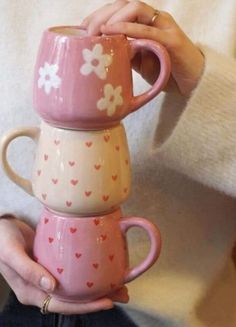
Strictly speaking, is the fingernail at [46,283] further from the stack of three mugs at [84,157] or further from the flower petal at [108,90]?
the flower petal at [108,90]

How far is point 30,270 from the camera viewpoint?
642 mm

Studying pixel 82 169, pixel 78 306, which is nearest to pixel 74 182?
pixel 82 169

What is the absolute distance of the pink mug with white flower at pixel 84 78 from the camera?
0.57m

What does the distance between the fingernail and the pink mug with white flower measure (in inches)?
5.7

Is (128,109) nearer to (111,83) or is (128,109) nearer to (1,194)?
(111,83)

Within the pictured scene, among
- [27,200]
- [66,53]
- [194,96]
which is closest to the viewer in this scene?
[66,53]

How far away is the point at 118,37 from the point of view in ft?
1.91

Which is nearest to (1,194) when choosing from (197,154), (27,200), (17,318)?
(27,200)

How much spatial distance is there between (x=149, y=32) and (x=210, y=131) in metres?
0.13

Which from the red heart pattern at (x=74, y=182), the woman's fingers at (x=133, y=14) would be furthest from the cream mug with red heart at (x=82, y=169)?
the woman's fingers at (x=133, y=14)

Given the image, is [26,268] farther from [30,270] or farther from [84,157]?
[84,157]

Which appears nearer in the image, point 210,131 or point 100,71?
point 100,71

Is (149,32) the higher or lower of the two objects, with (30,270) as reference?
higher

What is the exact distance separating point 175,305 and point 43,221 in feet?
0.73
